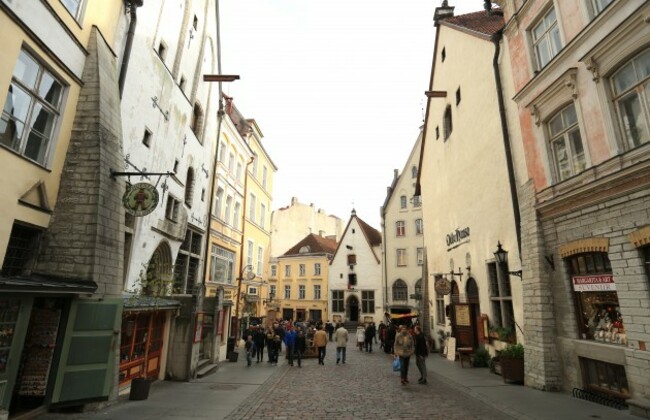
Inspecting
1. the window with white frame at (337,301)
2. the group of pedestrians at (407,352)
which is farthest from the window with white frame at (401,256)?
the group of pedestrians at (407,352)

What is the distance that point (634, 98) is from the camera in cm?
754

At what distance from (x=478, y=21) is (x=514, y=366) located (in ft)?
51.6

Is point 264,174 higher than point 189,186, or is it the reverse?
point 264,174

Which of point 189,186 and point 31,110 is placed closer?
point 31,110

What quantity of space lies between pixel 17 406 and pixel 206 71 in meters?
15.1

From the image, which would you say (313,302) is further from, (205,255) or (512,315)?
(512,315)

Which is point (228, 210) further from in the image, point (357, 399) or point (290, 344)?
point (357, 399)

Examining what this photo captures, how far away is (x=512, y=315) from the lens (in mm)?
12227

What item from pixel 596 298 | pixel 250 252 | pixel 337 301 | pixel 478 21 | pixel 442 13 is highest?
pixel 442 13

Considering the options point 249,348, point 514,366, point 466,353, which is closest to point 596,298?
point 514,366

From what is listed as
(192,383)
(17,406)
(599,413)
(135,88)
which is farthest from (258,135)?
(599,413)

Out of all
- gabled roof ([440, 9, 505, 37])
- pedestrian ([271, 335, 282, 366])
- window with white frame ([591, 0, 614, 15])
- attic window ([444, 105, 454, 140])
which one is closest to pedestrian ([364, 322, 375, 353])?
pedestrian ([271, 335, 282, 366])

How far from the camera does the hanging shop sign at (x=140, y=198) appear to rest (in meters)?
8.20

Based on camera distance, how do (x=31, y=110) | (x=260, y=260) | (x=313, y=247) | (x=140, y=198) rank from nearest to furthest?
(x=31, y=110) < (x=140, y=198) < (x=260, y=260) < (x=313, y=247)
